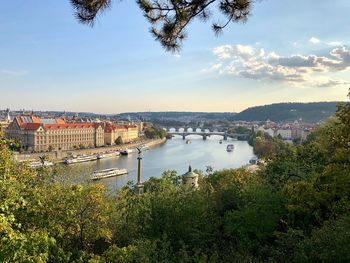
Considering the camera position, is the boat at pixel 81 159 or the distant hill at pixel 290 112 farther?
the distant hill at pixel 290 112

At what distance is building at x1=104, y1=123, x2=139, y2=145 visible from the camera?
187 ft

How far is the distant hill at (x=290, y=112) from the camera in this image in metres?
119

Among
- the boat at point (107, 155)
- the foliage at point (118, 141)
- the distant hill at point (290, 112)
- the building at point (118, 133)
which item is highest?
the distant hill at point (290, 112)

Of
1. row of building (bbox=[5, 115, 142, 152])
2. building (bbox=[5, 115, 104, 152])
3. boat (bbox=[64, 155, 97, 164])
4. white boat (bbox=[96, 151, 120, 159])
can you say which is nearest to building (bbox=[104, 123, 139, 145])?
row of building (bbox=[5, 115, 142, 152])

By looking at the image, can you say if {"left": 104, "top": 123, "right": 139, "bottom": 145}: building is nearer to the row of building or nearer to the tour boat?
the row of building

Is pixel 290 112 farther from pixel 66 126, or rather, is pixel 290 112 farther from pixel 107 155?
pixel 107 155

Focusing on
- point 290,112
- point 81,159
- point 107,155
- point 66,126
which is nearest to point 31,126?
point 66,126

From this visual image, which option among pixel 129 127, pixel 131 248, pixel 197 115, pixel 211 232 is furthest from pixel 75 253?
pixel 197 115

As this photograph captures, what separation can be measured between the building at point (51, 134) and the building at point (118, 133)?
2.26 metres

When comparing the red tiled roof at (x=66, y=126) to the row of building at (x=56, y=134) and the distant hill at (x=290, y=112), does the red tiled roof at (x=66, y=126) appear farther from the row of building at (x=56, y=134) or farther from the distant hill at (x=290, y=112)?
the distant hill at (x=290, y=112)

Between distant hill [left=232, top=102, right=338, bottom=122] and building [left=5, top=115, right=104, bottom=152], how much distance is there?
77964mm

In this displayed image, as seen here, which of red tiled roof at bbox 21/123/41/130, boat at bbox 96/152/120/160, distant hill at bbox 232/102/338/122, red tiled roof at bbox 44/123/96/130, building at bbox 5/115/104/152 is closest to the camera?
boat at bbox 96/152/120/160

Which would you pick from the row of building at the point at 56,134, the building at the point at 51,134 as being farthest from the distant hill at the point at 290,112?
the building at the point at 51,134

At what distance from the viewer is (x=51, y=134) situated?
45500 mm
